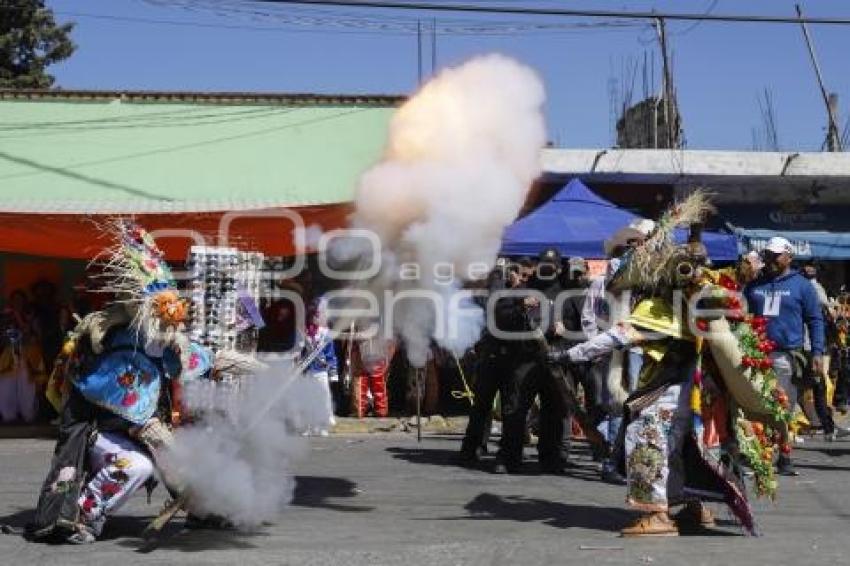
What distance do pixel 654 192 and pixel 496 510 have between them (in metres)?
10.6

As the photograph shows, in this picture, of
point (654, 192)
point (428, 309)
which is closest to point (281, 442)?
point (428, 309)

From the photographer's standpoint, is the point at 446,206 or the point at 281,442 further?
the point at 446,206

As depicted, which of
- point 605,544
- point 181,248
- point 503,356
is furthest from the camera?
point 181,248

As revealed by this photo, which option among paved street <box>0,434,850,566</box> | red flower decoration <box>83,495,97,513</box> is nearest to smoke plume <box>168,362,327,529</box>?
paved street <box>0,434,850,566</box>

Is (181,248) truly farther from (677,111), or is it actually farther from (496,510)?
(677,111)

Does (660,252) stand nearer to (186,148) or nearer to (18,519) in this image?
(18,519)

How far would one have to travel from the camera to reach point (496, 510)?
7.71 metres

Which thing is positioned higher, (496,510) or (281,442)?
(281,442)

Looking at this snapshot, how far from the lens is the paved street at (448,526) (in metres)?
6.14

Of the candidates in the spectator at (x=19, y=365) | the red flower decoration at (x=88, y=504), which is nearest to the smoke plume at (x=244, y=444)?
the red flower decoration at (x=88, y=504)

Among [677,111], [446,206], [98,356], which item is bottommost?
[98,356]

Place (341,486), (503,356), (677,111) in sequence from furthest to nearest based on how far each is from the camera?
1. (677,111)
2. (503,356)
3. (341,486)

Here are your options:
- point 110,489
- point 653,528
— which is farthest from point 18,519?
point 653,528

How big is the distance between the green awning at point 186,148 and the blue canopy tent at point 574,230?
378cm
